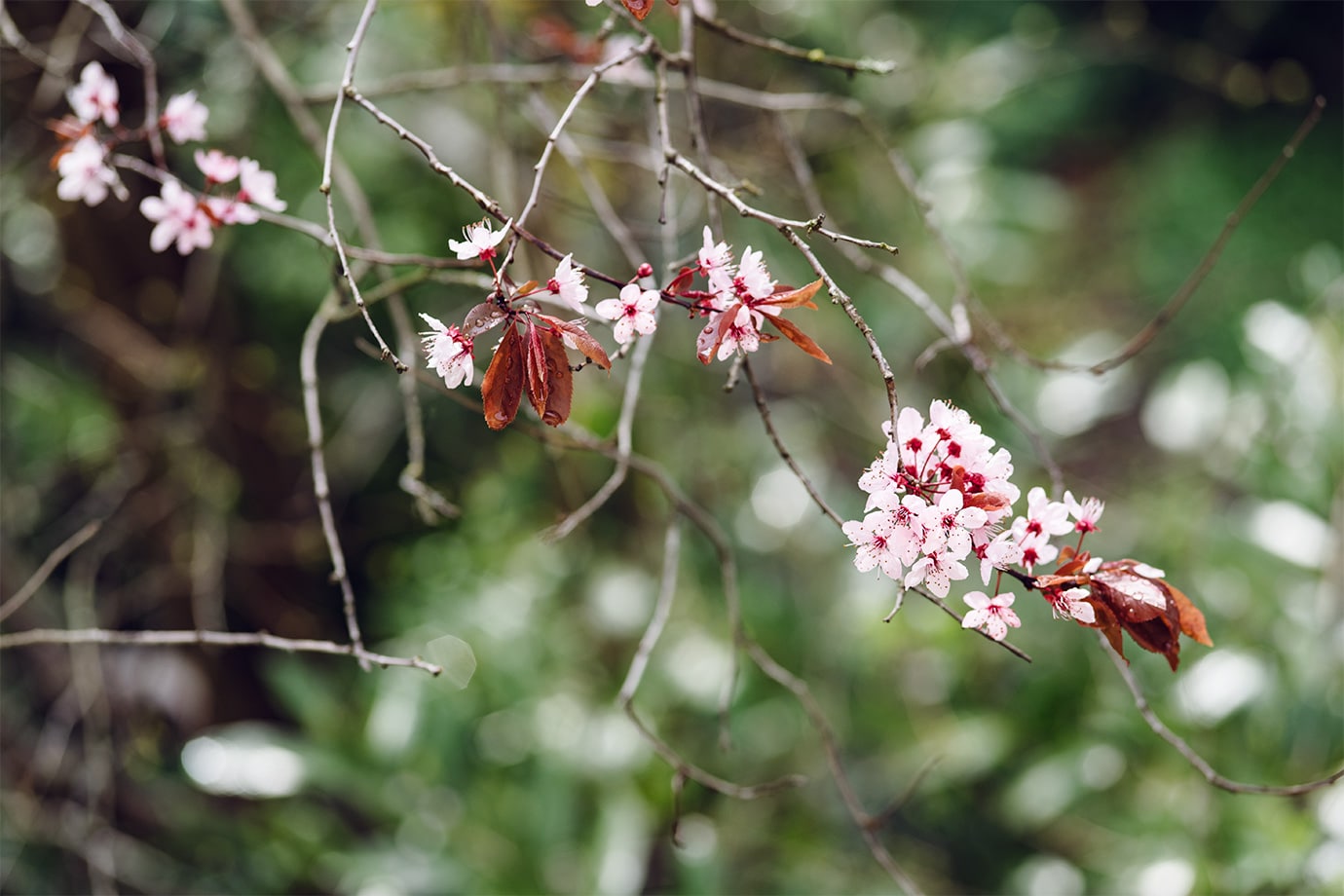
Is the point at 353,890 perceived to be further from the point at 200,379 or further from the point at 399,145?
the point at 399,145

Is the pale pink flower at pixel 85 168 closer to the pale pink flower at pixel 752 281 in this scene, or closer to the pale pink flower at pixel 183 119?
the pale pink flower at pixel 183 119

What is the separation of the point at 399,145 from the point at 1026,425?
1.64 m

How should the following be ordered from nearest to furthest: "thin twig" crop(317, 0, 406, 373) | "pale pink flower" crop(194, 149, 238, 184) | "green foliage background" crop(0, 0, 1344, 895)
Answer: "thin twig" crop(317, 0, 406, 373) < "pale pink flower" crop(194, 149, 238, 184) < "green foliage background" crop(0, 0, 1344, 895)

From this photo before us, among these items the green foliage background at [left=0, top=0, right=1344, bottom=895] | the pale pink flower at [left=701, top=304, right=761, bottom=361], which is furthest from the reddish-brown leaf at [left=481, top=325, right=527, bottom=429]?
the green foliage background at [left=0, top=0, right=1344, bottom=895]

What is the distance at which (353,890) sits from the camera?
155 cm

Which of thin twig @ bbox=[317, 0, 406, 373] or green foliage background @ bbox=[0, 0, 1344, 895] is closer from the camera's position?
thin twig @ bbox=[317, 0, 406, 373]

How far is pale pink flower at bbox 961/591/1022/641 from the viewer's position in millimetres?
568

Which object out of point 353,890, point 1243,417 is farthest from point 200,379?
point 1243,417

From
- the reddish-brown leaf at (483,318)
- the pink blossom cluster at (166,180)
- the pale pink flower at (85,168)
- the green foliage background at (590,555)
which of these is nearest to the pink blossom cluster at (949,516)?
the reddish-brown leaf at (483,318)

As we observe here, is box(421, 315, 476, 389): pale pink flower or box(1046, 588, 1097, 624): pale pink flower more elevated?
box(421, 315, 476, 389): pale pink flower

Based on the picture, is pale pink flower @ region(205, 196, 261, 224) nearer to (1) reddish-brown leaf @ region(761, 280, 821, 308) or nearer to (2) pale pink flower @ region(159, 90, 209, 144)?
(2) pale pink flower @ region(159, 90, 209, 144)

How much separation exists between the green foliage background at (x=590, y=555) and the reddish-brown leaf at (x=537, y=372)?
2.84 ft

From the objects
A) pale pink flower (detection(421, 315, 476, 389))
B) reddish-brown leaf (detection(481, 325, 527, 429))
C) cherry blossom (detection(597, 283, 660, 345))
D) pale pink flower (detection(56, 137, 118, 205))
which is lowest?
Result: reddish-brown leaf (detection(481, 325, 527, 429))

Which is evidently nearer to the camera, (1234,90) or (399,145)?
(399,145)
